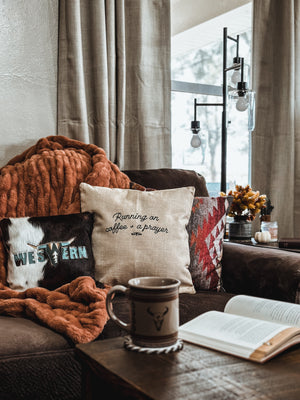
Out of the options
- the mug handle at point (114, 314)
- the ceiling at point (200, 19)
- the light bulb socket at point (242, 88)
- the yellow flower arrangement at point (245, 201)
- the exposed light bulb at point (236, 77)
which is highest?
the ceiling at point (200, 19)

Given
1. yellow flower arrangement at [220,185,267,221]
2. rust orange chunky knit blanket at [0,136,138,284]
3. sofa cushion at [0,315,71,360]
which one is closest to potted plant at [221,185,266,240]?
yellow flower arrangement at [220,185,267,221]

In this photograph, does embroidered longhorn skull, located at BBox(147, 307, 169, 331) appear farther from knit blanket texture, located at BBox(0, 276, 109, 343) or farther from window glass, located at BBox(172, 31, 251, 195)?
window glass, located at BBox(172, 31, 251, 195)

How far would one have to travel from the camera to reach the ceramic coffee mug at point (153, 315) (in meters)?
0.72

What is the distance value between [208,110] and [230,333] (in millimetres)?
2343

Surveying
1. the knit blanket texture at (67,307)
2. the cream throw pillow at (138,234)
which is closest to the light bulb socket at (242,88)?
the cream throw pillow at (138,234)

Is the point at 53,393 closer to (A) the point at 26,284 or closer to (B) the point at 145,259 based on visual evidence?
(A) the point at 26,284

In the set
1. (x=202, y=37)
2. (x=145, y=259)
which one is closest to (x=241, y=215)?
(x=145, y=259)

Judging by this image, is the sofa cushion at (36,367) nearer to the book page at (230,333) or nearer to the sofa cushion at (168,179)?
the book page at (230,333)

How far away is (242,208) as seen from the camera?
203 centimetres

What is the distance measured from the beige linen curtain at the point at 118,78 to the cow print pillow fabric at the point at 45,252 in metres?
0.69

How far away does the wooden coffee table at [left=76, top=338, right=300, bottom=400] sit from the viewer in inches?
24.7

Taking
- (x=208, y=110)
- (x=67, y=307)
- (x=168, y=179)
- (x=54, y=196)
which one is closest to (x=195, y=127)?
(x=168, y=179)

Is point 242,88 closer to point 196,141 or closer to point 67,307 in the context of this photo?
point 196,141

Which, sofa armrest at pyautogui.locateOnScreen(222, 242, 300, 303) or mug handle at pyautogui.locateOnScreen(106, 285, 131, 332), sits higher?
mug handle at pyautogui.locateOnScreen(106, 285, 131, 332)
